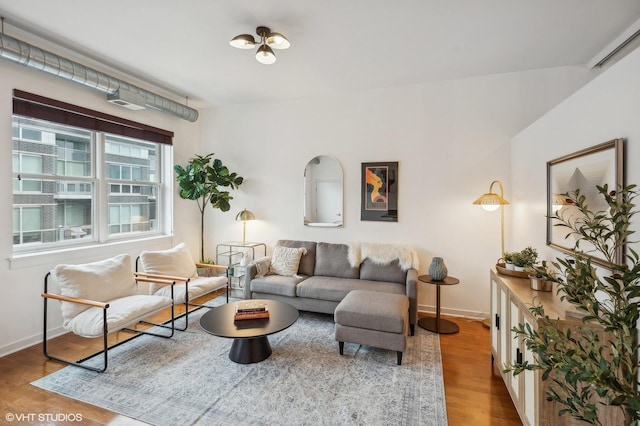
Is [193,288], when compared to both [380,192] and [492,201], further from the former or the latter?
[492,201]

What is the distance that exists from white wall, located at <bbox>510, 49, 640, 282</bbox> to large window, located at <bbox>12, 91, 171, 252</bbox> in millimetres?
4697

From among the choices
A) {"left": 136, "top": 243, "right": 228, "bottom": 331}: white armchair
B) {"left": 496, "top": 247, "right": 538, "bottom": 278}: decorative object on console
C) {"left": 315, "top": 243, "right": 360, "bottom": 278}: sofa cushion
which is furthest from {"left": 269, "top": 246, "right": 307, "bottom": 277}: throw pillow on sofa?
{"left": 496, "top": 247, "right": 538, "bottom": 278}: decorative object on console

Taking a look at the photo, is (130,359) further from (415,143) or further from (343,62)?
(415,143)

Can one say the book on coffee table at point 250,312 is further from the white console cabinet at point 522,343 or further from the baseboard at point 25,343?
the baseboard at point 25,343

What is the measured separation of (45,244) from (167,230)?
1.60 m

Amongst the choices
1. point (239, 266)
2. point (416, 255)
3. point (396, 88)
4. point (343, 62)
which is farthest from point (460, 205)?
point (239, 266)

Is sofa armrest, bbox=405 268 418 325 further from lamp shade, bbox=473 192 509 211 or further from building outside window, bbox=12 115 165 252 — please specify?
building outside window, bbox=12 115 165 252

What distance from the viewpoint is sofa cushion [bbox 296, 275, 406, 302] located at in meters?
3.63

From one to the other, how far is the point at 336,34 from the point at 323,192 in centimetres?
220

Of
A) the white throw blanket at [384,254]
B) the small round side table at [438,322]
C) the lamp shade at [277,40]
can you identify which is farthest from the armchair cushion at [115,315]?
the small round side table at [438,322]

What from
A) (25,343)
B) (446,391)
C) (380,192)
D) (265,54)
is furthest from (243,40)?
(25,343)

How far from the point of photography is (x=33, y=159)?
330 cm

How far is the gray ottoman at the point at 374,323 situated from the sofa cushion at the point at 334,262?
1029 millimetres

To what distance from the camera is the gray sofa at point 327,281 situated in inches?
144
